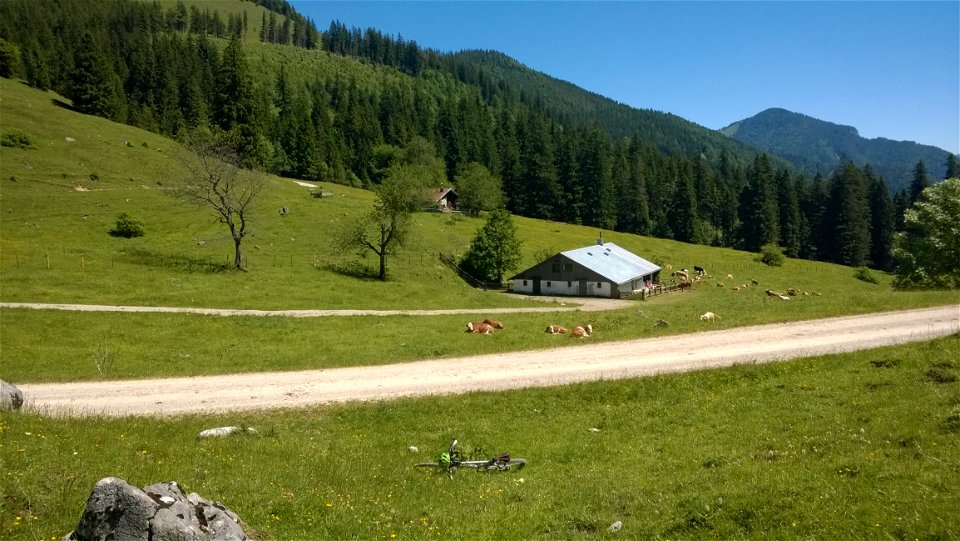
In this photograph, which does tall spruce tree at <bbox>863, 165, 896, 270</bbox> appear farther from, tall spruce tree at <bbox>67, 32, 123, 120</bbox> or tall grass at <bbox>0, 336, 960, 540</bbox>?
tall spruce tree at <bbox>67, 32, 123, 120</bbox>

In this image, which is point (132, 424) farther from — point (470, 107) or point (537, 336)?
point (470, 107)

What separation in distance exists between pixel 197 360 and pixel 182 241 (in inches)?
1515

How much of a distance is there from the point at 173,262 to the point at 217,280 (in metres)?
8.14

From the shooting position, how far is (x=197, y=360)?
913 inches

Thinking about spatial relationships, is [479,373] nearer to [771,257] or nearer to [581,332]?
[581,332]

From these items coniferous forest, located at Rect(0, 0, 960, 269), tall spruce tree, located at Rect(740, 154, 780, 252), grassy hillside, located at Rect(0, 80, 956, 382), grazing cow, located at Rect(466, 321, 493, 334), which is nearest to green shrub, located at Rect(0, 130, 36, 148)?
grassy hillside, located at Rect(0, 80, 956, 382)

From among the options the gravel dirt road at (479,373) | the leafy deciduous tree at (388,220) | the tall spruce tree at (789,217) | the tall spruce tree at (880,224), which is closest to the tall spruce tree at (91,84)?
the leafy deciduous tree at (388,220)

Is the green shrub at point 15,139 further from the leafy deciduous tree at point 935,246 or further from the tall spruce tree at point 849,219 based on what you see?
the tall spruce tree at point 849,219

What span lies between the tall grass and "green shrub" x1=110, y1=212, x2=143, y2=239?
4876cm

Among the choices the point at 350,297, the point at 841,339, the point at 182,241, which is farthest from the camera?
the point at 182,241

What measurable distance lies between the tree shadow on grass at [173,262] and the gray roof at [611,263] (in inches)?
1601

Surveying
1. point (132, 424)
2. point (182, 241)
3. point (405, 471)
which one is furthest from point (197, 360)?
point (182, 241)

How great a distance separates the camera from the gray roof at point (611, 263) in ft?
227

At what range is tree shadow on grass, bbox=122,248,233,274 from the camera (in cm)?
4797
